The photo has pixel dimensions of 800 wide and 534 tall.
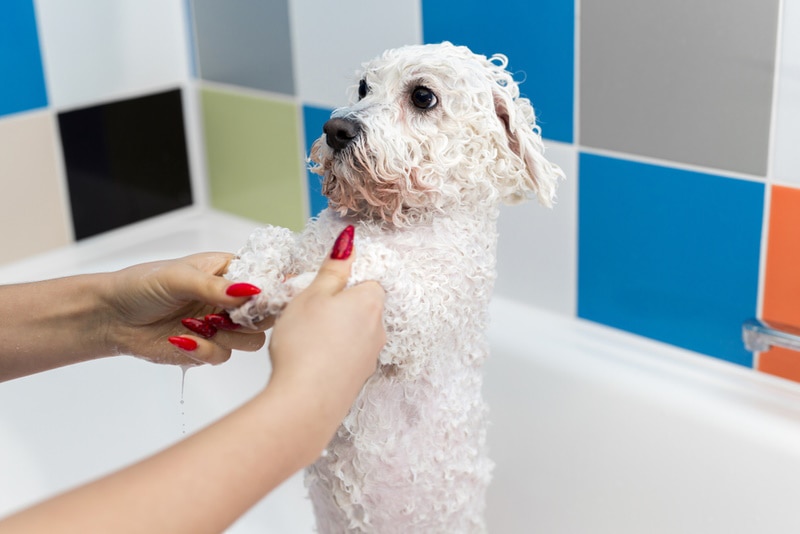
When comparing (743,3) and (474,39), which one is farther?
(474,39)

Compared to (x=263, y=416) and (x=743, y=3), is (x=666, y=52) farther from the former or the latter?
(x=263, y=416)

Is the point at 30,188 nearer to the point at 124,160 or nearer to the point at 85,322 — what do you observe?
the point at 124,160

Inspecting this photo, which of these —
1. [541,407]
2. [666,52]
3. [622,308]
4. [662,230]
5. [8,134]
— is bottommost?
[541,407]

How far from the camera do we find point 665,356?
126cm

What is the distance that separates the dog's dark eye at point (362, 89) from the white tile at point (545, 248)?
17.7 inches

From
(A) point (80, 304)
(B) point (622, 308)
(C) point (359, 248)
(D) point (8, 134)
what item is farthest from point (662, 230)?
(D) point (8, 134)

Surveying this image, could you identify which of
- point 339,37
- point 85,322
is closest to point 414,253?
point 85,322

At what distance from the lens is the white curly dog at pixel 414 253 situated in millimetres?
794

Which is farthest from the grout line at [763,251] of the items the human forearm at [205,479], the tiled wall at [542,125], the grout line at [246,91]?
the grout line at [246,91]

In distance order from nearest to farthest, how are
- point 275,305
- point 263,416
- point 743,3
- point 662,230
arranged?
1. point 263,416
2. point 275,305
3. point 743,3
4. point 662,230

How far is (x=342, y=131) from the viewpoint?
79 centimetres

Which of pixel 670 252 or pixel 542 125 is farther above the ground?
pixel 542 125

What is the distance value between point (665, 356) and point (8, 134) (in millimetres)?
1049

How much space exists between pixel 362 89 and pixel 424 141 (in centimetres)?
10
